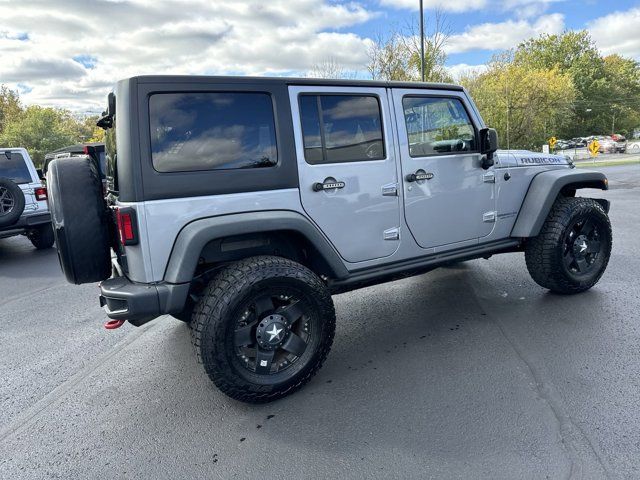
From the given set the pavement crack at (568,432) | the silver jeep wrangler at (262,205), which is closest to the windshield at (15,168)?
the silver jeep wrangler at (262,205)

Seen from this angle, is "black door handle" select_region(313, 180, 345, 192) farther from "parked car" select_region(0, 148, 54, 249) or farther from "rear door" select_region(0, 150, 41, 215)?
"rear door" select_region(0, 150, 41, 215)

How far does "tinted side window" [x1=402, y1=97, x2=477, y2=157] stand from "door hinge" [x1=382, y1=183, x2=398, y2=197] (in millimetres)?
327

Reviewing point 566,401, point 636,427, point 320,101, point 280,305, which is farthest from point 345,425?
point 320,101

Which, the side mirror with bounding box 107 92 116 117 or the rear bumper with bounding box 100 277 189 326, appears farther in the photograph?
the side mirror with bounding box 107 92 116 117

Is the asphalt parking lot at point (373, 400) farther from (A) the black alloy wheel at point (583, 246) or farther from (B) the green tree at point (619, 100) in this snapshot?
(B) the green tree at point (619, 100)

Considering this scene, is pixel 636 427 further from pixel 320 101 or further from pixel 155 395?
pixel 155 395

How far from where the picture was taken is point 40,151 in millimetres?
31484

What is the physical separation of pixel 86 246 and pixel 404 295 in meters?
3.20

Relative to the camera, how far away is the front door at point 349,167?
300 centimetres

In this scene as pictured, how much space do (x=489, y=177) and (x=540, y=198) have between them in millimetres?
588

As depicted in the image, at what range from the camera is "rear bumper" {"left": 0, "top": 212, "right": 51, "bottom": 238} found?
7.08m

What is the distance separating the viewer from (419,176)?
11.2 ft

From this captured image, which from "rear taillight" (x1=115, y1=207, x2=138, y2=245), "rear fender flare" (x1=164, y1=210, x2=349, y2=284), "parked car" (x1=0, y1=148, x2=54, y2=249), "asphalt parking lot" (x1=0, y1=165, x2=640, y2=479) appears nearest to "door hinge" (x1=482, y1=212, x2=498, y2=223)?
"asphalt parking lot" (x1=0, y1=165, x2=640, y2=479)

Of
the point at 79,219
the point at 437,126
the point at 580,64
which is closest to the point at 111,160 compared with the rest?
the point at 79,219
